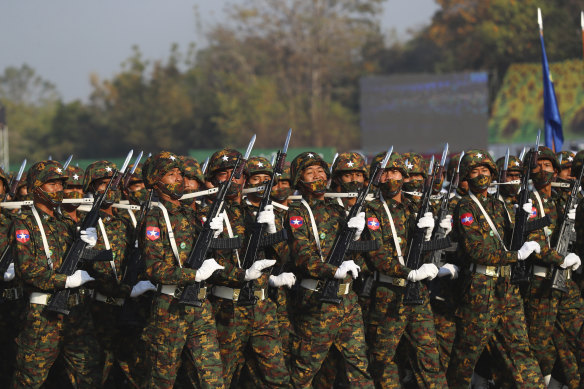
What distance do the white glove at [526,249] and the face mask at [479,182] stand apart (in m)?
0.62

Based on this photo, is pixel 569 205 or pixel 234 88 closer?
pixel 569 205

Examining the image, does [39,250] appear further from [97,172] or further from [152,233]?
[97,172]

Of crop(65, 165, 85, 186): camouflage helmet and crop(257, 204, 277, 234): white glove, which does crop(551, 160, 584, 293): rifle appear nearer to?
crop(257, 204, 277, 234): white glove

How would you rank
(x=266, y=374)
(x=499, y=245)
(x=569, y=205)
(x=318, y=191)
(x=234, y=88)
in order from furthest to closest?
(x=234, y=88) → (x=569, y=205) → (x=499, y=245) → (x=318, y=191) → (x=266, y=374)

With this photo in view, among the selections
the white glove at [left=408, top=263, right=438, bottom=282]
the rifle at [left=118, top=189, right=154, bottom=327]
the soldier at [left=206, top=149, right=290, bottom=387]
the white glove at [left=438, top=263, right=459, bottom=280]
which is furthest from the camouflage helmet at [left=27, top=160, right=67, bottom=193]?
the white glove at [left=438, top=263, right=459, bottom=280]

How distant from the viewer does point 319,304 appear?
691 centimetres

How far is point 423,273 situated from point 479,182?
1.13 metres

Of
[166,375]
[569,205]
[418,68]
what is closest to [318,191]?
[166,375]

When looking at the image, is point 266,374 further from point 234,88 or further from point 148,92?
point 148,92

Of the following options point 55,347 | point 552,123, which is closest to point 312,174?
point 55,347

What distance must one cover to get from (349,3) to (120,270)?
4730 centimetres

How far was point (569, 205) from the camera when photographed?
8383 mm

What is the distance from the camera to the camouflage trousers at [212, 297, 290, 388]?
6.70 m

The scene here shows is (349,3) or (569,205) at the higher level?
(349,3)
